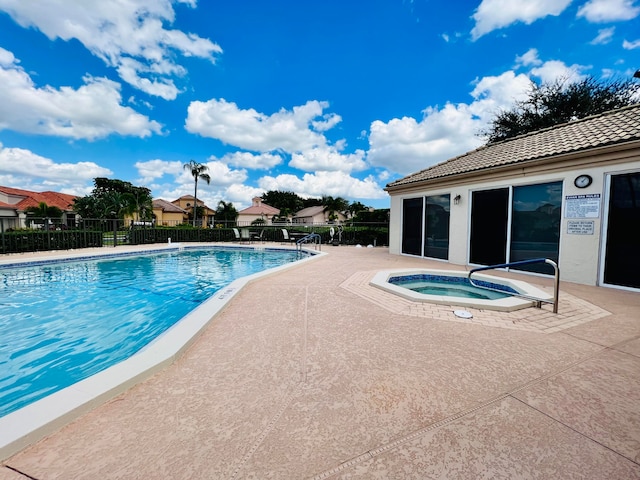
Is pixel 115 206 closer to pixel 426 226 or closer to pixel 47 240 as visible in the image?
pixel 47 240

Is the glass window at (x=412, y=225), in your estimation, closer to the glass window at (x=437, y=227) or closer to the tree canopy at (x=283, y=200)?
the glass window at (x=437, y=227)

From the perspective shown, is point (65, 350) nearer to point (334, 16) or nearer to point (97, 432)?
point (97, 432)

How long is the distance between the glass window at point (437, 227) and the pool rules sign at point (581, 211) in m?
3.05

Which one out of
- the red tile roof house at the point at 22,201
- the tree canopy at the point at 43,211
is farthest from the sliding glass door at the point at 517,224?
the tree canopy at the point at 43,211

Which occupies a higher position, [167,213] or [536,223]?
[167,213]

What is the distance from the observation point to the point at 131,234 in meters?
14.6

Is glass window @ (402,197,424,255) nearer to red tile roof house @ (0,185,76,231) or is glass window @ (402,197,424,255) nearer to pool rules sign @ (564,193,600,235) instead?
pool rules sign @ (564,193,600,235)

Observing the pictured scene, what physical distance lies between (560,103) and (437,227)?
20.4 metres

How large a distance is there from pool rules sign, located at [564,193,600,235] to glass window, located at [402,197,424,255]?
4.16 metres

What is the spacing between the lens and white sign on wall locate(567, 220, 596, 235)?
5.62 metres

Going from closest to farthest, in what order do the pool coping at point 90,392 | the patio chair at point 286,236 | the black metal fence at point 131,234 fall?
the pool coping at point 90,392 < the black metal fence at point 131,234 < the patio chair at point 286,236

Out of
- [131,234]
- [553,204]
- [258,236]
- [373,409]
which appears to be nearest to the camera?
[373,409]

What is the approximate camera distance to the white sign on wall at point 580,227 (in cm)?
562

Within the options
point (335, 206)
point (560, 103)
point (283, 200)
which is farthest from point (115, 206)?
point (283, 200)
